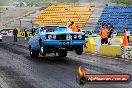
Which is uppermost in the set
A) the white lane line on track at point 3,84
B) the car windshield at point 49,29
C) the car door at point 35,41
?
the car windshield at point 49,29

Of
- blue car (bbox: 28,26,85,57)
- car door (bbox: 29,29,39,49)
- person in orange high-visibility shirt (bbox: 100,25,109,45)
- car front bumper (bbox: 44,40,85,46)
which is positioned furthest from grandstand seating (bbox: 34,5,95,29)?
car front bumper (bbox: 44,40,85,46)

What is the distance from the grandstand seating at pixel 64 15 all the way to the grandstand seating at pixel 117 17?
2829 millimetres

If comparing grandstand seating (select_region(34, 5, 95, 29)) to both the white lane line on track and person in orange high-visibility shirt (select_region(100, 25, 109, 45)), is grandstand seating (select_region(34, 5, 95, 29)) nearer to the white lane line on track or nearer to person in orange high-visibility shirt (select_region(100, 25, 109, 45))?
person in orange high-visibility shirt (select_region(100, 25, 109, 45))

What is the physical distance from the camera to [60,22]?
5956 centimetres

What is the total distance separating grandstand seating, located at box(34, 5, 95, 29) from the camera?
59.9 meters

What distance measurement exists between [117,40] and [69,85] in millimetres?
17181

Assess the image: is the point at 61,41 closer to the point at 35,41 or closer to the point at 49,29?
the point at 49,29

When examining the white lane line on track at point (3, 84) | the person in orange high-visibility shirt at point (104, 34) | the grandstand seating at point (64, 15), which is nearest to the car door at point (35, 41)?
the person in orange high-visibility shirt at point (104, 34)

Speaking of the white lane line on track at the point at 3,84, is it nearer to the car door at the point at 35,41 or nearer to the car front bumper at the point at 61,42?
the car front bumper at the point at 61,42

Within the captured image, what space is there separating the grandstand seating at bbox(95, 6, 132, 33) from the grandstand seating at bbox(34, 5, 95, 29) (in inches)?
111

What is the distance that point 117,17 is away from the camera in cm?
5800

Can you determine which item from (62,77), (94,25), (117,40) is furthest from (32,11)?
(62,77)

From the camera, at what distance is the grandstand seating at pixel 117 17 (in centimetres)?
5541

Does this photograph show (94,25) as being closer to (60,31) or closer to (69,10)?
(69,10)
